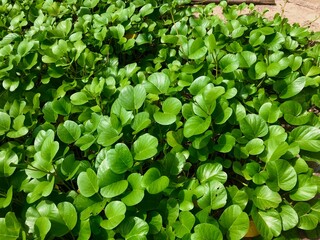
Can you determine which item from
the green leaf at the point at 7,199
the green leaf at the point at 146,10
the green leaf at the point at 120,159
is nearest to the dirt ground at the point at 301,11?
the green leaf at the point at 146,10

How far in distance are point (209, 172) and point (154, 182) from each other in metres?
0.29

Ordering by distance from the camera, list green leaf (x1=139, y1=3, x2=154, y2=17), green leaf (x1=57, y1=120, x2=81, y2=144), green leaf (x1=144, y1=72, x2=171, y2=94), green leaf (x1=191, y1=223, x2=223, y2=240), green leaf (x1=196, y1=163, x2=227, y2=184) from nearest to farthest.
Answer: green leaf (x1=191, y1=223, x2=223, y2=240)
green leaf (x1=196, y1=163, x2=227, y2=184)
green leaf (x1=57, y1=120, x2=81, y2=144)
green leaf (x1=144, y1=72, x2=171, y2=94)
green leaf (x1=139, y1=3, x2=154, y2=17)

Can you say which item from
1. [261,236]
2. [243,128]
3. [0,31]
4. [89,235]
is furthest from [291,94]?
[0,31]

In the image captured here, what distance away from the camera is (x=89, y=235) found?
1354 mm

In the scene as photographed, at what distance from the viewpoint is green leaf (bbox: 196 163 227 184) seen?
1534mm

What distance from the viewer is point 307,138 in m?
1.63

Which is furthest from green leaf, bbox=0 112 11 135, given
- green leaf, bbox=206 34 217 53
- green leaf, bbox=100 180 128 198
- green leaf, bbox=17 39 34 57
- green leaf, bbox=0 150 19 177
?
green leaf, bbox=206 34 217 53

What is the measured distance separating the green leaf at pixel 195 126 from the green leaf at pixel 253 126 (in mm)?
186

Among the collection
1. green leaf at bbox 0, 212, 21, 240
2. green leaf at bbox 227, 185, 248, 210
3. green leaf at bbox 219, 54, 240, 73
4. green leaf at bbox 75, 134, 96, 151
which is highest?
green leaf at bbox 219, 54, 240, 73

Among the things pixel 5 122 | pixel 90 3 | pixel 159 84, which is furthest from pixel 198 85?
pixel 90 3

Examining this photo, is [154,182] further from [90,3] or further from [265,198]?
[90,3]

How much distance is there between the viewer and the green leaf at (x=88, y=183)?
1415mm

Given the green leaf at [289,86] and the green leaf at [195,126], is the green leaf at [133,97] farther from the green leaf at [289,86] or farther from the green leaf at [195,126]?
the green leaf at [289,86]

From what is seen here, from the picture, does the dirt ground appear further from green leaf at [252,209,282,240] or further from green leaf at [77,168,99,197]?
green leaf at [77,168,99,197]
